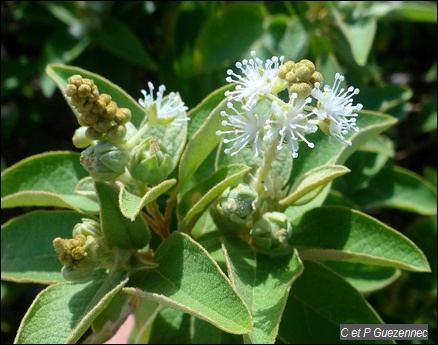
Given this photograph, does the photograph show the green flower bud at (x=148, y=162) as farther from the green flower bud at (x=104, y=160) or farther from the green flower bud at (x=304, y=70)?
the green flower bud at (x=304, y=70)

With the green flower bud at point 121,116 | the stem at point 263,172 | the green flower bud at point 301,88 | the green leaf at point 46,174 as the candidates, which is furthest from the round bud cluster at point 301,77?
the green leaf at point 46,174

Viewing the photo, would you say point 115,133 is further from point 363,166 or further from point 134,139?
point 363,166

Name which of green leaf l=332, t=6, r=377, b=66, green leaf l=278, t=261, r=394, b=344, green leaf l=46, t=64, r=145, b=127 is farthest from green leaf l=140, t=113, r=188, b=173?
green leaf l=332, t=6, r=377, b=66

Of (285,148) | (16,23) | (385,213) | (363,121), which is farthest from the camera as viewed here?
(385,213)

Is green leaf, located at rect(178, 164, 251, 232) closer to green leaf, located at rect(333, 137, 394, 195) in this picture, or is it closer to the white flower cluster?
the white flower cluster

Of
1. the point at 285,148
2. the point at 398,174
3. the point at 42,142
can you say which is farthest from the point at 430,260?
the point at 42,142

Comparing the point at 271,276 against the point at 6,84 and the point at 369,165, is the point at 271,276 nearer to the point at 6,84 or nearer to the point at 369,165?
the point at 369,165

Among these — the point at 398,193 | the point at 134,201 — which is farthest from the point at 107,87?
the point at 398,193
